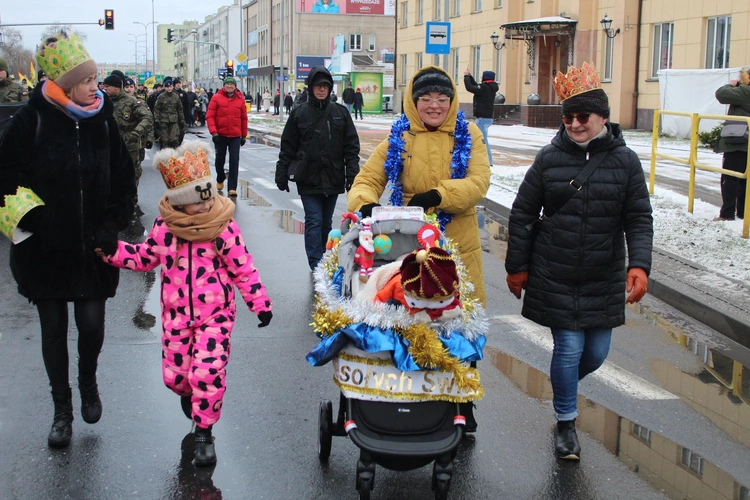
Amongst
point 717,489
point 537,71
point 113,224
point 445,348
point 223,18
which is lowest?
point 717,489

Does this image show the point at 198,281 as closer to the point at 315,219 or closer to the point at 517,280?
the point at 517,280

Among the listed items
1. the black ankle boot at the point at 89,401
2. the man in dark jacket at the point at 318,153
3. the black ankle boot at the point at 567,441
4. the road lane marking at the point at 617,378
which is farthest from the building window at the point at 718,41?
the black ankle boot at the point at 89,401

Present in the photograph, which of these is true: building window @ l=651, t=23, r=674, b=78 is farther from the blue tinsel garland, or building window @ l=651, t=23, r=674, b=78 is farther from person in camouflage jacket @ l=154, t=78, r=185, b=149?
the blue tinsel garland

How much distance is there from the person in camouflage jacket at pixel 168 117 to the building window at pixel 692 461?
554 inches

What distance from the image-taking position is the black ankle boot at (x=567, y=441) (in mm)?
4418

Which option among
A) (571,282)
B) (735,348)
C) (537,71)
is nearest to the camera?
(571,282)

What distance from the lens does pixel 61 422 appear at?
4.45 metres

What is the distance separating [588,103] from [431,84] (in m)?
0.84

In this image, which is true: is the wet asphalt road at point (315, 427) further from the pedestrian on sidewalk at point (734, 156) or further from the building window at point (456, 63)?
the building window at point (456, 63)

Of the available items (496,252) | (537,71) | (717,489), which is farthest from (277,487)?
(537,71)

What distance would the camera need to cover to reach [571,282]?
439 centimetres

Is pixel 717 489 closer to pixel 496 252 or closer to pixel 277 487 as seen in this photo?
pixel 277 487

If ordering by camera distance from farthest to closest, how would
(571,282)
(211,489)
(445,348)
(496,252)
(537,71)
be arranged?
(537,71) < (496,252) < (571,282) < (211,489) < (445,348)

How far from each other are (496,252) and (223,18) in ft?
393
